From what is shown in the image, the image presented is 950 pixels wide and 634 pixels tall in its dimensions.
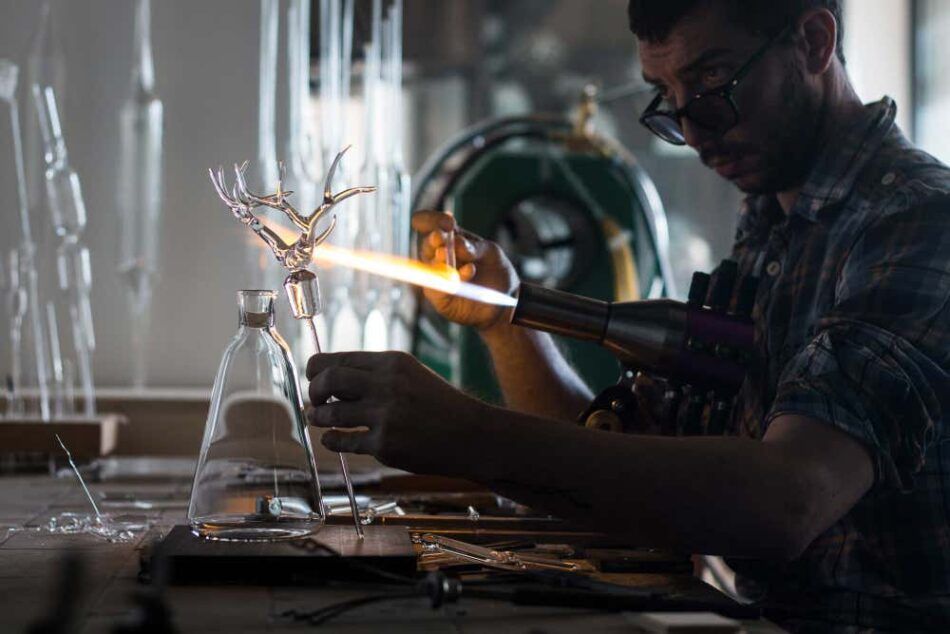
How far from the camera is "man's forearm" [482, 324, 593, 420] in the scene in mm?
2203

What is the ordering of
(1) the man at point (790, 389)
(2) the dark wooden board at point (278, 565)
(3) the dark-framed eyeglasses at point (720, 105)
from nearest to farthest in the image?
(2) the dark wooden board at point (278, 565) < (1) the man at point (790, 389) < (3) the dark-framed eyeglasses at point (720, 105)

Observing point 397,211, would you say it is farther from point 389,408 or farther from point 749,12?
point 389,408

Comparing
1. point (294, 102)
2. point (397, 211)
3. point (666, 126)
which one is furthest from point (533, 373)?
point (294, 102)

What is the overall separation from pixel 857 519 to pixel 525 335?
83 cm

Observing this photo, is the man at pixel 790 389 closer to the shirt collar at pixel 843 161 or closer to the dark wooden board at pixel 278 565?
the shirt collar at pixel 843 161

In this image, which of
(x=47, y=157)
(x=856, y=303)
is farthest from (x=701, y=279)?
(x=47, y=157)

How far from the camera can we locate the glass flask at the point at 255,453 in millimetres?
1307

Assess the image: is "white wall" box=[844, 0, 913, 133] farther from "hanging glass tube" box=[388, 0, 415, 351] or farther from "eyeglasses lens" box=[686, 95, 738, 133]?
"eyeglasses lens" box=[686, 95, 738, 133]

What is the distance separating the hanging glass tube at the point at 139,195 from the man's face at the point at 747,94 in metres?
2.09

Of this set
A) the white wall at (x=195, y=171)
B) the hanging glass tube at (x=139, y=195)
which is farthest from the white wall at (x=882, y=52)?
the hanging glass tube at (x=139, y=195)

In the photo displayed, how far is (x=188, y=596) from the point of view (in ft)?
3.67

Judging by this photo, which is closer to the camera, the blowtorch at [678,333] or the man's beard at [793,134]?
the blowtorch at [678,333]

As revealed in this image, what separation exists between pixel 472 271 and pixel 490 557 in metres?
0.72

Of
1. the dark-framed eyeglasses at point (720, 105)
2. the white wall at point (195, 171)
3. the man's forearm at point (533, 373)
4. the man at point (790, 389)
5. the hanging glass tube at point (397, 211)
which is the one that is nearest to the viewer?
the man at point (790, 389)
